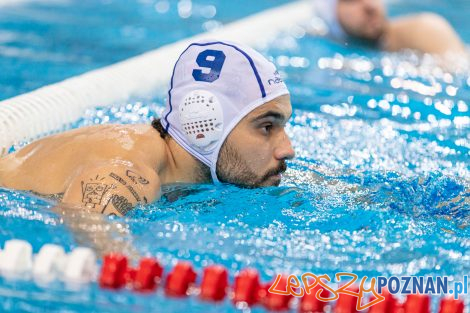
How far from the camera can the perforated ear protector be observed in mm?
3381

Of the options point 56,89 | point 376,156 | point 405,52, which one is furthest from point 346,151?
point 405,52

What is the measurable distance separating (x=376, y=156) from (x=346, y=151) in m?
0.16

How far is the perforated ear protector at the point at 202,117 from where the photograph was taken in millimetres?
3381

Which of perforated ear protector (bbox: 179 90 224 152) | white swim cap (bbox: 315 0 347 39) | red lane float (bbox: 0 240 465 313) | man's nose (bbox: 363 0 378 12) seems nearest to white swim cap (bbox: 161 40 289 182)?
perforated ear protector (bbox: 179 90 224 152)

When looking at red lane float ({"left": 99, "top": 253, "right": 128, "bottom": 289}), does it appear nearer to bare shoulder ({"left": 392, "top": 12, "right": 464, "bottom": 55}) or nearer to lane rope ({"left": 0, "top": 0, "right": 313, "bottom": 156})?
lane rope ({"left": 0, "top": 0, "right": 313, "bottom": 156})

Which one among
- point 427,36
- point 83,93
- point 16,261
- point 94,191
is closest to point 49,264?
point 16,261

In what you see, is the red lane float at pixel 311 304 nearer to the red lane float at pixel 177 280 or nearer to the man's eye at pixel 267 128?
the red lane float at pixel 177 280

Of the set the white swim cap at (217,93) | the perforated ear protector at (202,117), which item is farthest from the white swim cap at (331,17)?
the perforated ear protector at (202,117)

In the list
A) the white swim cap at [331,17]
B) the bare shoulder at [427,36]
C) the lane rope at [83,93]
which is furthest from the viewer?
the white swim cap at [331,17]

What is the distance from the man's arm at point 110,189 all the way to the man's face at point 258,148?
473mm

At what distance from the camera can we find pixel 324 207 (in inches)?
137

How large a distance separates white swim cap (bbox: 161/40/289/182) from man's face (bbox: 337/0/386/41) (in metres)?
4.12

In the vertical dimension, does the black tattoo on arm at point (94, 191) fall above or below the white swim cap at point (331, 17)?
below

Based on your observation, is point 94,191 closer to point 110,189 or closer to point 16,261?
point 110,189
